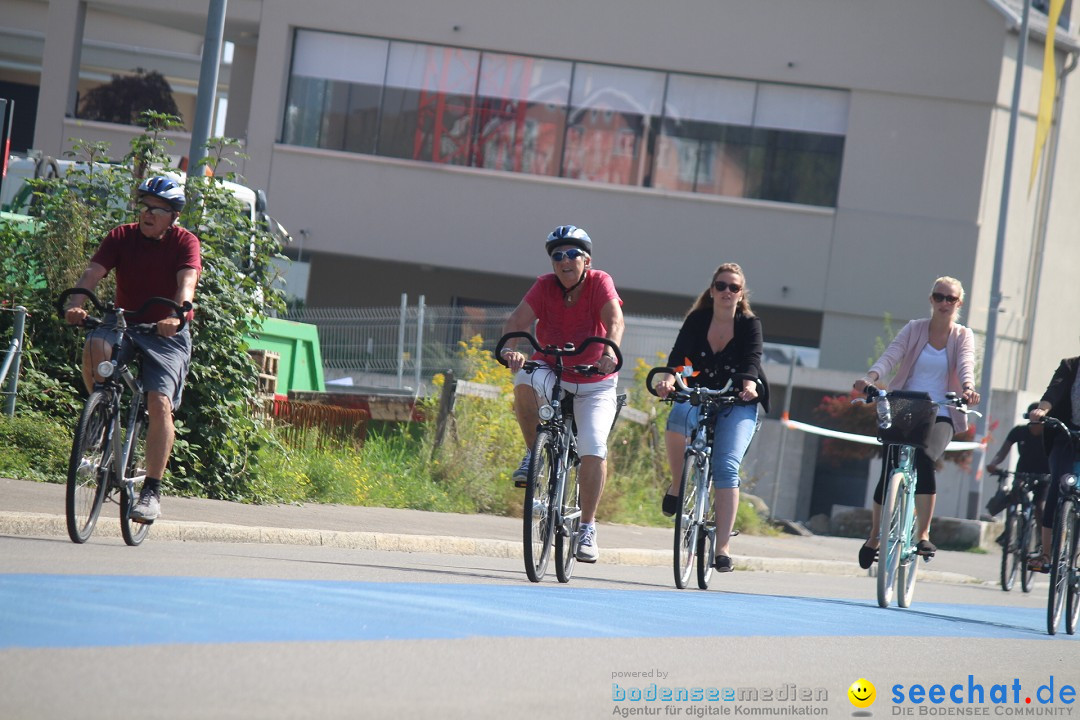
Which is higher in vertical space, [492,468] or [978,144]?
[978,144]

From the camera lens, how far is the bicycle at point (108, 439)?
7.80m

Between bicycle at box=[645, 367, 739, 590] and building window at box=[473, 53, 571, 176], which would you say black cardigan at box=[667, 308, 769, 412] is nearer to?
bicycle at box=[645, 367, 739, 590]

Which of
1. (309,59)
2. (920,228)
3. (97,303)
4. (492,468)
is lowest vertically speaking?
(492,468)

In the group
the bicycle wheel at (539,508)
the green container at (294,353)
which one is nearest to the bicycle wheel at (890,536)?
the bicycle wheel at (539,508)

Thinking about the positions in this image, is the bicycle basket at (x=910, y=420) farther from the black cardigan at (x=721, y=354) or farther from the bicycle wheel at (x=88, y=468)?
the bicycle wheel at (x=88, y=468)

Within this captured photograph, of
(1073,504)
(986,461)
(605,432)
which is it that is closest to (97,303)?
(605,432)

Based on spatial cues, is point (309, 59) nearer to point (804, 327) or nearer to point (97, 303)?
point (804, 327)

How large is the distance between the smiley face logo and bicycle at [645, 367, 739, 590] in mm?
2796

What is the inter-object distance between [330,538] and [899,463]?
12.5 ft

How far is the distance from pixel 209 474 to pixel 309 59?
21.5 meters

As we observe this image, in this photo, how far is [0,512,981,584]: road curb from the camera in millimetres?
8570

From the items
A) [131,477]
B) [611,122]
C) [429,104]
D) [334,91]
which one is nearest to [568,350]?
[131,477]

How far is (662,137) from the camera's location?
31.4 m

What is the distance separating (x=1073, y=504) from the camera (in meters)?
9.12
